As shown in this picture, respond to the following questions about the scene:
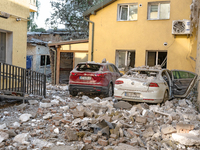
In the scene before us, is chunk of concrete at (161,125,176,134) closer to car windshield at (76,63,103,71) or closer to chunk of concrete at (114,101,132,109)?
chunk of concrete at (114,101,132,109)

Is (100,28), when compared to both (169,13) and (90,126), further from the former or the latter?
(90,126)

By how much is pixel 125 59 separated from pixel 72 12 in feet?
36.3

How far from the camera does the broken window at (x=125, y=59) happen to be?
14.1 m

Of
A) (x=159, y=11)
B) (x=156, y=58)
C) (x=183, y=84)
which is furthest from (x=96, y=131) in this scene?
(x=159, y=11)

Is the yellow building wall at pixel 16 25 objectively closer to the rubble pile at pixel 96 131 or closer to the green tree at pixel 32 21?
the rubble pile at pixel 96 131

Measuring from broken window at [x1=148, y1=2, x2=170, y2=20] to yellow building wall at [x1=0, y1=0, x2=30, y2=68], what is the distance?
22.9 feet

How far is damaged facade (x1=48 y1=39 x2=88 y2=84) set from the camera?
15205 mm

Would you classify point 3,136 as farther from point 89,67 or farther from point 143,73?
point 143,73

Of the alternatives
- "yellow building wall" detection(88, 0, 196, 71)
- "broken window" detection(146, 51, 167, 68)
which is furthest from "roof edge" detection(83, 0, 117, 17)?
"broken window" detection(146, 51, 167, 68)

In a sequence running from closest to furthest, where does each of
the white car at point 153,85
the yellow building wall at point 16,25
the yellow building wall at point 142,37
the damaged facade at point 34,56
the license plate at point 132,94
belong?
the white car at point 153,85 → the license plate at point 132,94 → the yellow building wall at point 16,25 → the yellow building wall at point 142,37 → the damaged facade at point 34,56

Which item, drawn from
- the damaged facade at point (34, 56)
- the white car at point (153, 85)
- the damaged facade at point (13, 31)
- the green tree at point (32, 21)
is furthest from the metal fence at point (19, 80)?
the green tree at point (32, 21)

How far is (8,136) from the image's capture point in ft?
15.8

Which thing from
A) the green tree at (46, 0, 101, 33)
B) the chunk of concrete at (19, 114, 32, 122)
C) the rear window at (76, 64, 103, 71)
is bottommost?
the chunk of concrete at (19, 114, 32, 122)

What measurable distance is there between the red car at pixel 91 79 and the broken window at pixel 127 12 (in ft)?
16.6
